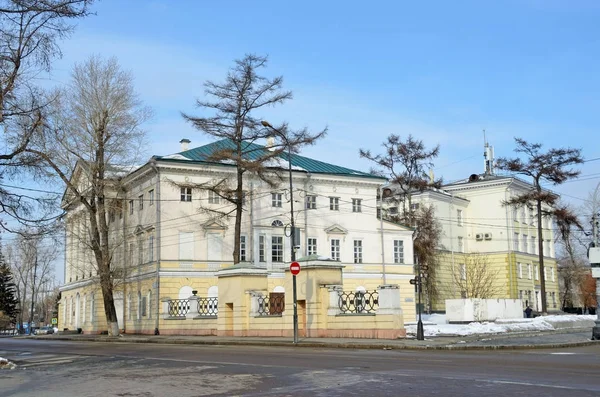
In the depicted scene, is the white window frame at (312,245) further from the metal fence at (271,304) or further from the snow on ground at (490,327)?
the metal fence at (271,304)

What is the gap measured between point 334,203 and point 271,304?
937 inches

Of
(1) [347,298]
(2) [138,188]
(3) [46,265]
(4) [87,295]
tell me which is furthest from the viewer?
(3) [46,265]

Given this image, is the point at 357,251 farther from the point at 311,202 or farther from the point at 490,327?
the point at 490,327

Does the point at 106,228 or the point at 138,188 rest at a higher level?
the point at 138,188

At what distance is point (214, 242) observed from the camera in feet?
165

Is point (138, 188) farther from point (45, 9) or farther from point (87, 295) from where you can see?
point (45, 9)

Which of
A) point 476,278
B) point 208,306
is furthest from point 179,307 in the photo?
point 476,278

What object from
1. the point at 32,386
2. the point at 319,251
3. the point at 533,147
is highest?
the point at 533,147

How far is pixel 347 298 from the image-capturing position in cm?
3073

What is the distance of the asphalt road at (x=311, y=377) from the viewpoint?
1119cm

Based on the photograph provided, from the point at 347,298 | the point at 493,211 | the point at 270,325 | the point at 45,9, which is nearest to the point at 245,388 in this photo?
the point at 45,9

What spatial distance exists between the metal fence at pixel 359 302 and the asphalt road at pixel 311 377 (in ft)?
35.2

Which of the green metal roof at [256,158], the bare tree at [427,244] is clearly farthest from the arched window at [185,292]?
the bare tree at [427,244]

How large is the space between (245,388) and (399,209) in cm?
6150
